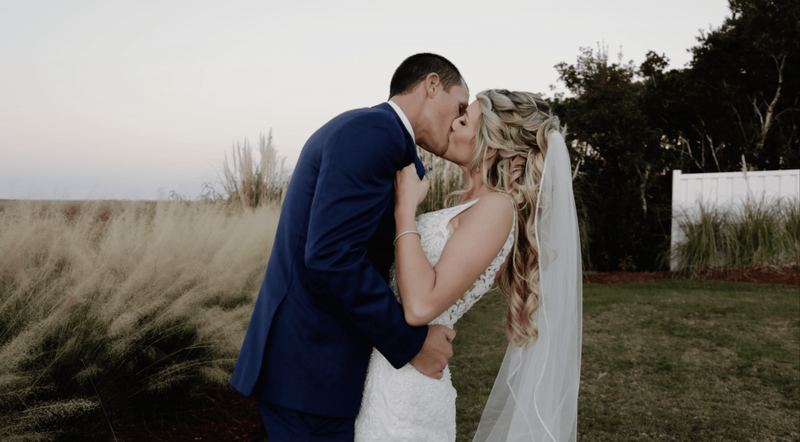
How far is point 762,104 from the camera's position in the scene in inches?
730

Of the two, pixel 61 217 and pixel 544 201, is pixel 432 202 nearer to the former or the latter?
pixel 61 217

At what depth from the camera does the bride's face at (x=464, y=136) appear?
2324 mm

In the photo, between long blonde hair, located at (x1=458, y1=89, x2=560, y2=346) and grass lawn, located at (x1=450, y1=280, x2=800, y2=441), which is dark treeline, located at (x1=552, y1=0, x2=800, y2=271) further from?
long blonde hair, located at (x1=458, y1=89, x2=560, y2=346)

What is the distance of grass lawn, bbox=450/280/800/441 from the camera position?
3.88m

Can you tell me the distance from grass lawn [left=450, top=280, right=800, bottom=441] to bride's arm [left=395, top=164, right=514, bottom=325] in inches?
88.8

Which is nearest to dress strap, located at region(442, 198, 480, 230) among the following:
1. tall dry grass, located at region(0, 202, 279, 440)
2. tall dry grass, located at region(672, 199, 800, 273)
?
tall dry grass, located at region(0, 202, 279, 440)

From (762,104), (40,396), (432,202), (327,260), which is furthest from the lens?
(762,104)

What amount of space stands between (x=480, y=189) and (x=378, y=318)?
0.97 metres

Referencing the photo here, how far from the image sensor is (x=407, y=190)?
1779 millimetres

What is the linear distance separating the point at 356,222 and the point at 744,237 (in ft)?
32.5

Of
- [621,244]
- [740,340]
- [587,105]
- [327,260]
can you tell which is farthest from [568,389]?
[587,105]

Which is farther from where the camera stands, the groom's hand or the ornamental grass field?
the ornamental grass field

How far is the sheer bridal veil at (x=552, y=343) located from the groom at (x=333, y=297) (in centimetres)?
67

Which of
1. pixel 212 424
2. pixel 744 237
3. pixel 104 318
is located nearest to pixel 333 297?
pixel 104 318
